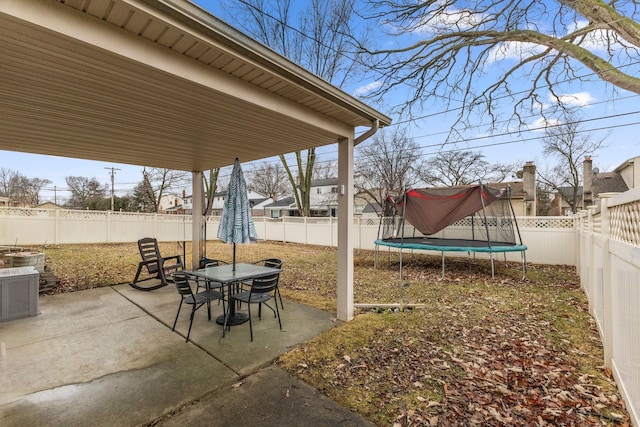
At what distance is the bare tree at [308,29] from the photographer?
416 inches

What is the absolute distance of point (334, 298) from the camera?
524cm

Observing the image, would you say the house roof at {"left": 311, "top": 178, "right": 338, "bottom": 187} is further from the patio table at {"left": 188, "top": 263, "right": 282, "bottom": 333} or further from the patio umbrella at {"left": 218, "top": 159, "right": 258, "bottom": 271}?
the patio umbrella at {"left": 218, "top": 159, "right": 258, "bottom": 271}

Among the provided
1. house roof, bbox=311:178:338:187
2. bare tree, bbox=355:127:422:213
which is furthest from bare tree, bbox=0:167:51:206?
bare tree, bbox=355:127:422:213

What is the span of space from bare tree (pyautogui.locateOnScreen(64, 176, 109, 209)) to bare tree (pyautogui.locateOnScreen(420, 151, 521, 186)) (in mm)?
34910

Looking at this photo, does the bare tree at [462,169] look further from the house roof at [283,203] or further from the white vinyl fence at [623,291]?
the white vinyl fence at [623,291]

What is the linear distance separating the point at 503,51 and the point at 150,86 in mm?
8695

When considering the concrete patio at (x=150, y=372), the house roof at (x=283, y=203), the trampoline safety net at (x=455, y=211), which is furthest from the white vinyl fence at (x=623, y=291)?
the house roof at (x=283, y=203)

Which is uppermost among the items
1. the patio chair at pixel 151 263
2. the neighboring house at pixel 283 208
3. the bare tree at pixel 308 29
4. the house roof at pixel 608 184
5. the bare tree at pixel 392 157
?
the bare tree at pixel 308 29

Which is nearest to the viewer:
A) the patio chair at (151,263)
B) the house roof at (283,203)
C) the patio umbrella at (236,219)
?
the patio umbrella at (236,219)

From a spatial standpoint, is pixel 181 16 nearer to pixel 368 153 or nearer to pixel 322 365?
pixel 322 365

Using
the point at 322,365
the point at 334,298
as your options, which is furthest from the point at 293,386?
the point at 334,298

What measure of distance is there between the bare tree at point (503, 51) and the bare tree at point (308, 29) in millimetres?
1832

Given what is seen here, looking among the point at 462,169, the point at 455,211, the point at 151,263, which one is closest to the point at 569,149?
the point at 462,169

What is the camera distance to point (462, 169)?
71.7 feet
